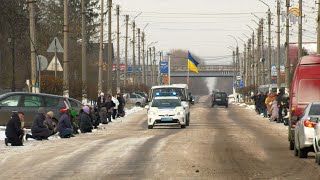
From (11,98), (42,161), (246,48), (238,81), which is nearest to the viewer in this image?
(42,161)

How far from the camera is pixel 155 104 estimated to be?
44.8 meters

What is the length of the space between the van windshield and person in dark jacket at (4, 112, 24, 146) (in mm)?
8200

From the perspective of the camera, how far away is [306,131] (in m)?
22.3

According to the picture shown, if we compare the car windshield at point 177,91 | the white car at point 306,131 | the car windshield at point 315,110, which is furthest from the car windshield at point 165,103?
the car windshield at point 315,110

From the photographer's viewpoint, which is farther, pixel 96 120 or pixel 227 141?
pixel 96 120

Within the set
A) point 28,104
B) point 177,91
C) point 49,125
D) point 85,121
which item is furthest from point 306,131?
point 177,91

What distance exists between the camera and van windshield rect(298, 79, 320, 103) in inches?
1109

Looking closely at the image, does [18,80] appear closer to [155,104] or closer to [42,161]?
[155,104]

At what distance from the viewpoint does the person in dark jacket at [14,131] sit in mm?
28375

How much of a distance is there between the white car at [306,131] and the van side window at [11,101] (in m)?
17.6

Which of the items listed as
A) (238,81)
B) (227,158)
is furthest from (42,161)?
(238,81)

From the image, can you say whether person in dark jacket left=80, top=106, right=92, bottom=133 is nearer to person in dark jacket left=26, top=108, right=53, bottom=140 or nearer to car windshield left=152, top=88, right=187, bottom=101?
person in dark jacket left=26, top=108, right=53, bottom=140

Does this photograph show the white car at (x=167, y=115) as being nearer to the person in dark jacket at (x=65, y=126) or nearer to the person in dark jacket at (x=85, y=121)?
the person in dark jacket at (x=85, y=121)

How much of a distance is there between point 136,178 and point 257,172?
2494mm
